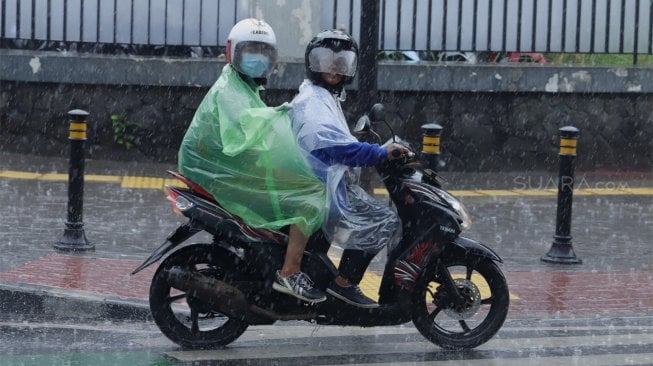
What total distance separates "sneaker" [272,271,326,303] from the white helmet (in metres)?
1.09

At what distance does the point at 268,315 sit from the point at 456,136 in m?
7.91

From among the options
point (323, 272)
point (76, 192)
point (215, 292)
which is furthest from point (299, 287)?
point (76, 192)

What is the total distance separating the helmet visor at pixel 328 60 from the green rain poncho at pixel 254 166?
0.30m

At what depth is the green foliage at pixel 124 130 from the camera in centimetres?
1437

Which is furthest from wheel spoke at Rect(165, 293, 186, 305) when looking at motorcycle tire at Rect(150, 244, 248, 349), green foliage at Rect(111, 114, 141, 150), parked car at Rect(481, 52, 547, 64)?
parked car at Rect(481, 52, 547, 64)

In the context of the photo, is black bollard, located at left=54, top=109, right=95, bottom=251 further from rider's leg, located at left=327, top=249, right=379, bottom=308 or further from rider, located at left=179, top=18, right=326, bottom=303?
rider's leg, located at left=327, top=249, right=379, bottom=308

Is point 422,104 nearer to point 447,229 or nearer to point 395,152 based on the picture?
point 447,229

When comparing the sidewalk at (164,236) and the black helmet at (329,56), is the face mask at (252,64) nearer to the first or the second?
the black helmet at (329,56)

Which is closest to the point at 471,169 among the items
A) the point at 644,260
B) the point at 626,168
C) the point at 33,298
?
the point at 626,168

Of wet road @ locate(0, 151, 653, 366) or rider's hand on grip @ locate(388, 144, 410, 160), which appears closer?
rider's hand on grip @ locate(388, 144, 410, 160)

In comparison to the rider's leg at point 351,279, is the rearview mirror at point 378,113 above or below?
above

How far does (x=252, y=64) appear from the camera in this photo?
23.5 feet

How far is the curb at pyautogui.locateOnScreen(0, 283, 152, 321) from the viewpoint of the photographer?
26.5 feet

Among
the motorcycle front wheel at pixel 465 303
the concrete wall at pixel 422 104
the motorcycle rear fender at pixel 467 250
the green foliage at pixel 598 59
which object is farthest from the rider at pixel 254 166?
the green foliage at pixel 598 59
